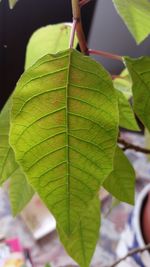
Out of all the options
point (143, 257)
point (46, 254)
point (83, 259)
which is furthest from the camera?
point (46, 254)

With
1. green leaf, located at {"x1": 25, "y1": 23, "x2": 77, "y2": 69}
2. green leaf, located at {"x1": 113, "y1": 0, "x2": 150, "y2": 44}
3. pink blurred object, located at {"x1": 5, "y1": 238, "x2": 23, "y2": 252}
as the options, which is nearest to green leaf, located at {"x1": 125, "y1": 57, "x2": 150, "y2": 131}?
green leaf, located at {"x1": 113, "y1": 0, "x2": 150, "y2": 44}

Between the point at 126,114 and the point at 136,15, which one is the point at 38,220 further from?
the point at 136,15

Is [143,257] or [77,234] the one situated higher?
[77,234]

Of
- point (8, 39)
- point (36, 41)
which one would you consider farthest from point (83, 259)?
point (8, 39)

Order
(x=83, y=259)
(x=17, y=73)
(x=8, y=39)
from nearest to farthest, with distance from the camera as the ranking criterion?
(x=83, y=259)
(x=8, y=39)
(x=17, y=73)

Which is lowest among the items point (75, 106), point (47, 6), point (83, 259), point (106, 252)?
point (106, 252)

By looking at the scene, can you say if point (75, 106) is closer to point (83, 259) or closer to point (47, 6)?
point (83, 259)

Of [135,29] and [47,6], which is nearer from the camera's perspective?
[135,29]

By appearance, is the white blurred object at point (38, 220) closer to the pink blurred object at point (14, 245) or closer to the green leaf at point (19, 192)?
the pink blurred object at point (14, 245)
